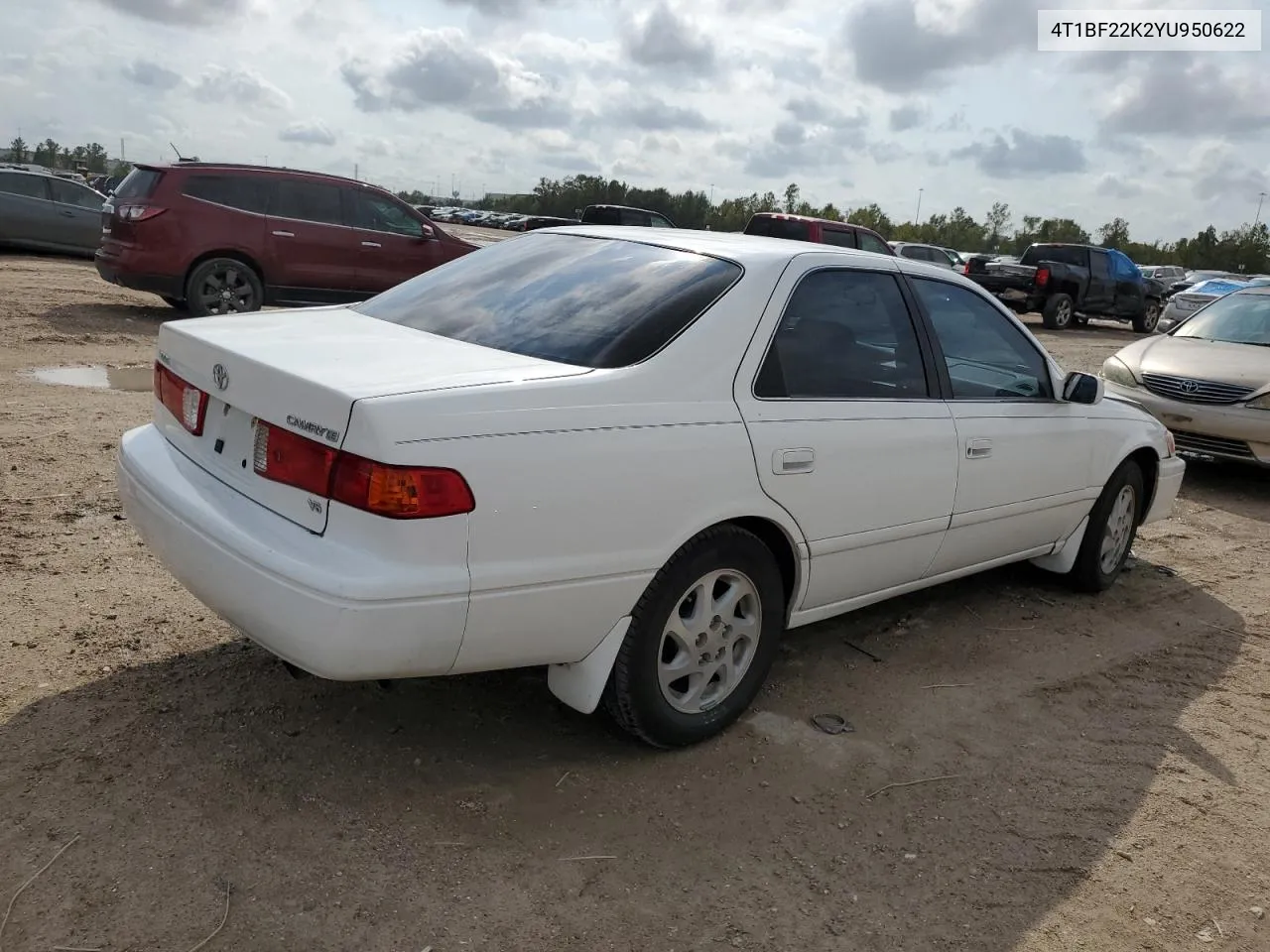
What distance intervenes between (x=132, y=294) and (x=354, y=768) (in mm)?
13003

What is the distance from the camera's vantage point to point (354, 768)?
3.17 m

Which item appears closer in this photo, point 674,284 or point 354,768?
point 354,768

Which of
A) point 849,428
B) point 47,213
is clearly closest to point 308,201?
point 47,213

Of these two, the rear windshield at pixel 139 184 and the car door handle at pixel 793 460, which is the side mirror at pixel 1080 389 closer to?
the car door handle at pixel 793 460

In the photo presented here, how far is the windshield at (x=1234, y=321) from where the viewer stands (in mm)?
8883

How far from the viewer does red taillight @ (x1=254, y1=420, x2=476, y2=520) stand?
8.55 feet

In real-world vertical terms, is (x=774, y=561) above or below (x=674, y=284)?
below

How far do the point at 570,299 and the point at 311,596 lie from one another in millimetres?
1355

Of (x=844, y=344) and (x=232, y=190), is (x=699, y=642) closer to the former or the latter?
(x=844, y=344)

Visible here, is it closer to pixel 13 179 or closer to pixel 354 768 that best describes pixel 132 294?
pixel 13 179

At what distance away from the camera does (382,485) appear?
261 centimetres

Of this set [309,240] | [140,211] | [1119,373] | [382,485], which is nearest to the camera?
[382,485]

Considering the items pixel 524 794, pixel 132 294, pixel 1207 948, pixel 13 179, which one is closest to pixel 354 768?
pixel 524 794

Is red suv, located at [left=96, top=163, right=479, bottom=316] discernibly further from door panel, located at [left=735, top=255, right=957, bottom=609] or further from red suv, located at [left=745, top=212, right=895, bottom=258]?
door panel, located at [left=735, top=255, right=957, bottom=609]
